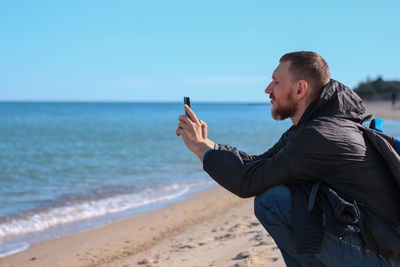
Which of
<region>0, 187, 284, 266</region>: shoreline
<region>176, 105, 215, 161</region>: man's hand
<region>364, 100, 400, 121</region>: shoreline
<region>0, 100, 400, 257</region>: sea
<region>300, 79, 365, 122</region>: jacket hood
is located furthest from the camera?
<region>364, 100, 400, 121</region>: shoreline

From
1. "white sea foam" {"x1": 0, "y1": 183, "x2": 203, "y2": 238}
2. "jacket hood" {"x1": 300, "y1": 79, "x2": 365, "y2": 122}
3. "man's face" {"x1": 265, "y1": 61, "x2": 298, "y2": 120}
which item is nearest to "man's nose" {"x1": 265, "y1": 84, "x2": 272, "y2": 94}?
"man's face" {"x1": 265, "y1": 61, "x2": 298, "y2": 120}

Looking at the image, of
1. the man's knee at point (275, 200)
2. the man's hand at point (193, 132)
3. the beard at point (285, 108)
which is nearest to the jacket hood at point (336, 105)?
the beard at point (285, 108)

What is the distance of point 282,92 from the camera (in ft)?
7.66

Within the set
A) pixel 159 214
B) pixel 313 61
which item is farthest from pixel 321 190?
pixel 159 214

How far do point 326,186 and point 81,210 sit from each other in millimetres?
5643

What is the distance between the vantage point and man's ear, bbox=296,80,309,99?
225cm

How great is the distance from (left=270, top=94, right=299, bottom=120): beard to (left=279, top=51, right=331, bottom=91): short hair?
5.5 inches

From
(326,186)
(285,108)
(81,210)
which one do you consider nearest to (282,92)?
(285,108)

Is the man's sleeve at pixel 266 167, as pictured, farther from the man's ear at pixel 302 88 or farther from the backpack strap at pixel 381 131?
the backpack strap at pixel 381 131

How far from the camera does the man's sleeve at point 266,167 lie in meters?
1.99

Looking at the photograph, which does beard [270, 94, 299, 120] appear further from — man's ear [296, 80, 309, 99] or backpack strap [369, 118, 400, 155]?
backpack strap [369, 118, 400, 155]

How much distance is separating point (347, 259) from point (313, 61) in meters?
1.03

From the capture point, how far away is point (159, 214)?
668 cm

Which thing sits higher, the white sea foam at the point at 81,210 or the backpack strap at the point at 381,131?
the backpack strap at the point at 381,131
